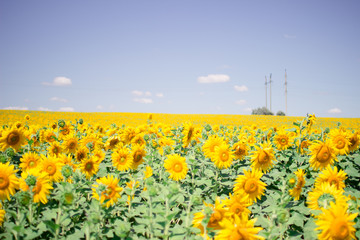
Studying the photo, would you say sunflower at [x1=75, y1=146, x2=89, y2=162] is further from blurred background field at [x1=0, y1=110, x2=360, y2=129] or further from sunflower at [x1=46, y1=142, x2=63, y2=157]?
blurred background field at [x1=0, y1=110, x2=360, y2=129]

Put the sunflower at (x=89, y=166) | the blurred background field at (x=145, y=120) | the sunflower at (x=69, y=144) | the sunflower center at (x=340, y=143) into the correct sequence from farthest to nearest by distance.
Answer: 1. the blurred background field at (x=145, y=120)
2. the sunflower at (x=69, y=144)
3. the sunflower center at (x=340, y=143)
4. the sunflower at (x=89, y=166)

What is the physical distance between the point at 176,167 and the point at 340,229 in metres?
1.94

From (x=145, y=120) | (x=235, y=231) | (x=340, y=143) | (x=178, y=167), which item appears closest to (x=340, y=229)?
(x=235, y=231)

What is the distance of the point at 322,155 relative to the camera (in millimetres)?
3145

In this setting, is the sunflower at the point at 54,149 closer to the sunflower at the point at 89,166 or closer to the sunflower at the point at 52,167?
the sunflower at the point at 89,166

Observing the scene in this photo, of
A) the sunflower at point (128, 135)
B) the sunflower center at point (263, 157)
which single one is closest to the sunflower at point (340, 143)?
the sunflower center at point (263, 157)

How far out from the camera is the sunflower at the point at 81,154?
145 inches

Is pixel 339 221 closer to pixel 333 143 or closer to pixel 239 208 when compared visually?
pixel 239 208

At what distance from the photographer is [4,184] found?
2318 mm

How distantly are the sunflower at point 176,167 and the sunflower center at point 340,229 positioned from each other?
71.4 inches

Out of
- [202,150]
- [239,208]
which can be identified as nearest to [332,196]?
[239,208]

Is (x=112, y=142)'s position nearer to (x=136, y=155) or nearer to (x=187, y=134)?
(x=136, y=155)

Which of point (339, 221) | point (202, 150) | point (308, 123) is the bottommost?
point (339, 221)

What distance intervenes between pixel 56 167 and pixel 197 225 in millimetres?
2057
